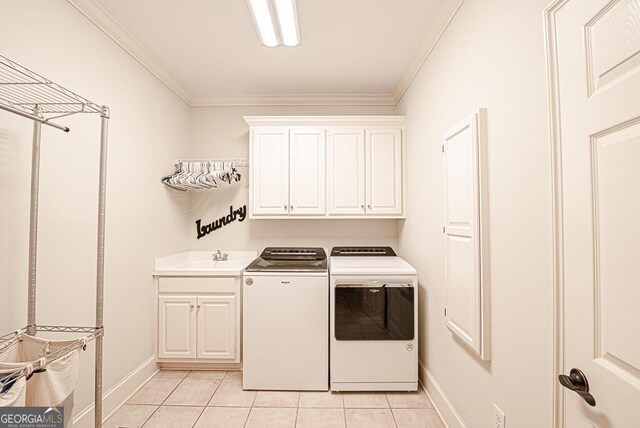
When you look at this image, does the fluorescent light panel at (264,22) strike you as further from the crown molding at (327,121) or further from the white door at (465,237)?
the white door at (465,237)

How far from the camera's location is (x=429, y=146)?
2.18 m

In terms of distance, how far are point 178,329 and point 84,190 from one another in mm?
1381

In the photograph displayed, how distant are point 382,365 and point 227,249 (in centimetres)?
192

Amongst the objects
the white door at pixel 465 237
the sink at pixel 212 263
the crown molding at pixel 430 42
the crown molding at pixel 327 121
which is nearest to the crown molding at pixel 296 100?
the crown molding at pixel 430 42

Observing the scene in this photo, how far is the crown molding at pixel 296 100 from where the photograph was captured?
10.1 feet

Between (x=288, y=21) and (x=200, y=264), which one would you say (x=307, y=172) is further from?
(x=200, y=264)

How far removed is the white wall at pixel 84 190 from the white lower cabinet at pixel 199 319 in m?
0.13

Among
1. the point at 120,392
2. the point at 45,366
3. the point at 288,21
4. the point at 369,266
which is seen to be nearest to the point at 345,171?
the point at 369,266

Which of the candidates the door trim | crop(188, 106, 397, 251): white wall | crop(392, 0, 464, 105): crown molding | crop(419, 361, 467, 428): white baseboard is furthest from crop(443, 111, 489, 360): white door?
crop(188, 106, 397, 251): white wall

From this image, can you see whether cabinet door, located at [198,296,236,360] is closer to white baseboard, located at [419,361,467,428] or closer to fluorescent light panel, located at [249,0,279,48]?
white baseboard, located at [419,361,467,428]

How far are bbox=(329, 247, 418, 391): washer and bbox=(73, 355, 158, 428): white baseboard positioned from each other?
152 cm

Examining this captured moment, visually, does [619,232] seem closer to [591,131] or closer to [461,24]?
[591,131]

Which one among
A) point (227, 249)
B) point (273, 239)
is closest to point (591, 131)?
point (273, 239)

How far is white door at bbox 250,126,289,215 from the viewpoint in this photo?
2828 millimetres
